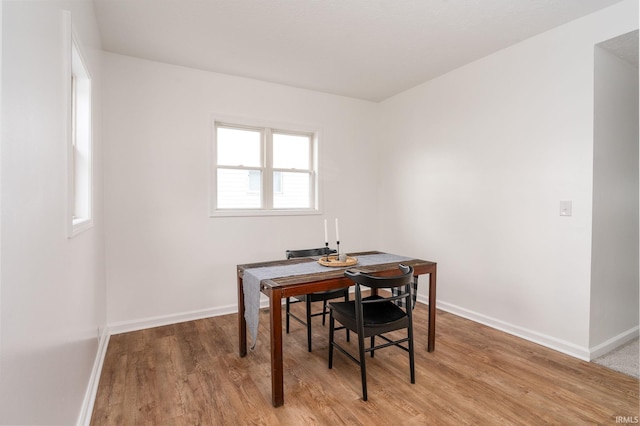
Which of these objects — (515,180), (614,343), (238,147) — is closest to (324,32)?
(238,147)

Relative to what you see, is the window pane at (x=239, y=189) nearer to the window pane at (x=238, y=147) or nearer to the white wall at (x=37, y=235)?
the window pane at (x=238, y=147)

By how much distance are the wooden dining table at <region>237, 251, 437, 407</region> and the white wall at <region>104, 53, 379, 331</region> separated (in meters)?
1.19

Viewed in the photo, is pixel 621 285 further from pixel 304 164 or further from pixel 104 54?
pixel 104 54

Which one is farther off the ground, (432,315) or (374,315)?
(374,315)

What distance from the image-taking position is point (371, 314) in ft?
7.66

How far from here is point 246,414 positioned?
6.47 feet

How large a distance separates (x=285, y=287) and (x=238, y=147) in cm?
233

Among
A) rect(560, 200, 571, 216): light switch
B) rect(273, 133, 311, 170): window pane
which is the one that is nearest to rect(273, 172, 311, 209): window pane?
rect(273, 133, 311, 170): window pane

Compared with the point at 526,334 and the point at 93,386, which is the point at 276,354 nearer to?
the point at 93,386

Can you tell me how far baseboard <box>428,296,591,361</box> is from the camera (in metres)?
2.68

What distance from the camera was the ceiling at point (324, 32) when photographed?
246 cm

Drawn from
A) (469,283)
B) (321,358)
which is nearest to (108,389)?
(321,358)

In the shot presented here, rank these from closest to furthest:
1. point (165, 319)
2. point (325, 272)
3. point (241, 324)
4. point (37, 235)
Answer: point (37, 235), point (325, 272), point (241, 324), point (165, 319)

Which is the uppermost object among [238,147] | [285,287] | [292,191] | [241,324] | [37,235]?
[238,147]
